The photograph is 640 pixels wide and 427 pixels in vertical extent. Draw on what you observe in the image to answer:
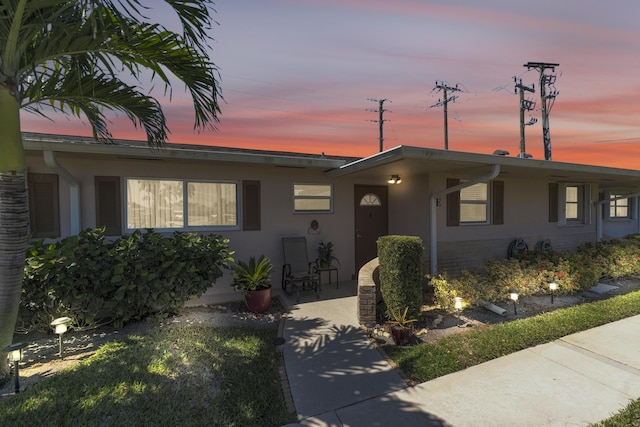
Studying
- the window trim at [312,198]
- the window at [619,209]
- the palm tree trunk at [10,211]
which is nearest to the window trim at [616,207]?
the window at [619,209]

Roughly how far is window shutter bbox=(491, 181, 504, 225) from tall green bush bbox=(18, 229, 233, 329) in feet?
21.1

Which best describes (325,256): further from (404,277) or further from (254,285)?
(404,277)

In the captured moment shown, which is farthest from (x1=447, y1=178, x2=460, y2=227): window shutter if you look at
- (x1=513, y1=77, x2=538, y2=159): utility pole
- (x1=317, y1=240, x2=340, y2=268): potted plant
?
(x1=513, y1=77, x2=538, y2=159): utility pole

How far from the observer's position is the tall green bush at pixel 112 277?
3832 mm

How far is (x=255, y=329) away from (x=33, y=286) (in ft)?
9.55

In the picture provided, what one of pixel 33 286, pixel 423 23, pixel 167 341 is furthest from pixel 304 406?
pixel 423 23

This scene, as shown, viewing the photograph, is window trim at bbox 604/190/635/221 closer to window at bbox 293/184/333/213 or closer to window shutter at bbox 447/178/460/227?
window shutter at bbox 447/178/460/227

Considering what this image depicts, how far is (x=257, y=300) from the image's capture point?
5125mm

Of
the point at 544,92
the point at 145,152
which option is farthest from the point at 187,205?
the point at 544,92

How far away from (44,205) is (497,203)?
9253mm

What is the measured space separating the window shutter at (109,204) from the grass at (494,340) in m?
4.98

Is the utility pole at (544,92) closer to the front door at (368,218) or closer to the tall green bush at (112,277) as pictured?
the front door at (368,218)

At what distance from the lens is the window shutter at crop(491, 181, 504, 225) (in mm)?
7293

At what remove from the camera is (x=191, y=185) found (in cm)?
586
